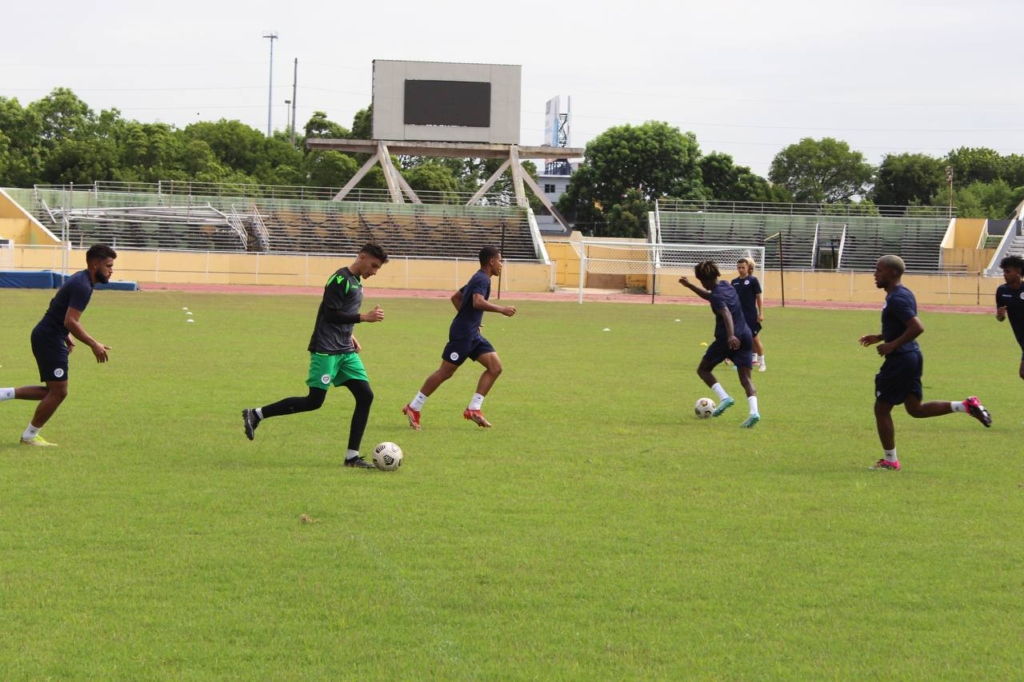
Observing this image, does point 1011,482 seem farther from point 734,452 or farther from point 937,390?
point 937,390

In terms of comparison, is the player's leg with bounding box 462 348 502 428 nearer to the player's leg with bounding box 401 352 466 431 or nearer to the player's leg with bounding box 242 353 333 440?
the player's leg with bounding box 401 352 466 431

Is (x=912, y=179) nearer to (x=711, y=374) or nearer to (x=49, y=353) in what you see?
(x=711, y=374)

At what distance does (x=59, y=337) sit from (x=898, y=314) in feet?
24.7

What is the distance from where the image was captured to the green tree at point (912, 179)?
105438 millimetres

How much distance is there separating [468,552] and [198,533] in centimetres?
182

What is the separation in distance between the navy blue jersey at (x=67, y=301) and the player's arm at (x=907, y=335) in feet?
23.1

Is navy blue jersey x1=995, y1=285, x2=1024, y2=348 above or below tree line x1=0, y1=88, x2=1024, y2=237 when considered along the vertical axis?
below

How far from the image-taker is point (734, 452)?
1176 centimetres

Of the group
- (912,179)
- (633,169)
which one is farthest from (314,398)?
(912,179)

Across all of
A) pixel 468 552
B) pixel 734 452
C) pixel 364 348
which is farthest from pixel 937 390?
pixel 468 552

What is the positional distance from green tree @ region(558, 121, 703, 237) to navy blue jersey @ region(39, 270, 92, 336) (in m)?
83.1

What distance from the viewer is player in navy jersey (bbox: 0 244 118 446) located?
1080cm

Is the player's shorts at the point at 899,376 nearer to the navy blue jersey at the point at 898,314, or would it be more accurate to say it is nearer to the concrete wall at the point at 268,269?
the navy blue jersey at the point at 898,314

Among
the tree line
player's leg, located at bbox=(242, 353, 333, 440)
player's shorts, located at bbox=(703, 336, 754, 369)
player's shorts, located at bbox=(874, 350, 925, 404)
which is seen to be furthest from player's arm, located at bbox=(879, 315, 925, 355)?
the tree line
